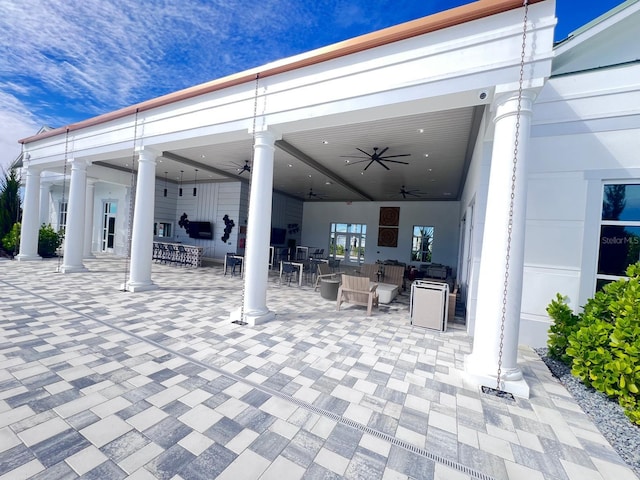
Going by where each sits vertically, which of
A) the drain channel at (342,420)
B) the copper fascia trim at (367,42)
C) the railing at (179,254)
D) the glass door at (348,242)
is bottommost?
the drain channel at (342,420)

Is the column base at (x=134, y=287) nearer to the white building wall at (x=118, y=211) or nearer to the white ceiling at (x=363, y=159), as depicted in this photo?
the white ceiling at (x=363, y=159)

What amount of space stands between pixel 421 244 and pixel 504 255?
36.8 ft

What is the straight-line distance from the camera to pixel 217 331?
3.53m

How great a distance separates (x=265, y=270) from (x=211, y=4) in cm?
506

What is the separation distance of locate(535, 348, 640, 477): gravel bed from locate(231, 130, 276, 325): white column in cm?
369

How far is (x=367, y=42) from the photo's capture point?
2.99 metres

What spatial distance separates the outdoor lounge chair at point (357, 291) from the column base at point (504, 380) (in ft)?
7.20

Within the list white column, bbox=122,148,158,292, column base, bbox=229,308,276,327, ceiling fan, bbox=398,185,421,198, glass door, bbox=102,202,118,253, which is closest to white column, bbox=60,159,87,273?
white column, bbox=122,148,158,292

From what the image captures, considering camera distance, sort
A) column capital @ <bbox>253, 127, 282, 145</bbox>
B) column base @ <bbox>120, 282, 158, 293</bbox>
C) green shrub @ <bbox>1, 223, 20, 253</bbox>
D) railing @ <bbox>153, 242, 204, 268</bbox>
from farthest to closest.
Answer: railing @ <bbox>153, 242, 204, 268</bbox>
green shrub @ <bbox>1, 223, 20, 253</bbox>
column base @ <bbox>120, 282, 158, 293</bbox>
column capital @ <bbox>253, 127, 282, 145</bbox>

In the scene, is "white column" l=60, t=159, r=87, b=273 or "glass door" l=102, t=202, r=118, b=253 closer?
"white column" l=60, t=159, r=87, b=273

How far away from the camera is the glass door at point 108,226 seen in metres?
12.2

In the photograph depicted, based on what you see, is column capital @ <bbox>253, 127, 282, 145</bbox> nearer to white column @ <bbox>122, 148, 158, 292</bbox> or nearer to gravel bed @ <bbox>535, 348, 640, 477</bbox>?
white column @ <bbox>122, 148, 158, 292</bbox>

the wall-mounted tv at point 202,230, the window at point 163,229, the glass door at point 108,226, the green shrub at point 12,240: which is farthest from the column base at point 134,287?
the glass door at point 108,226

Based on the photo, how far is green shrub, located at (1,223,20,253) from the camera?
29.5ft
